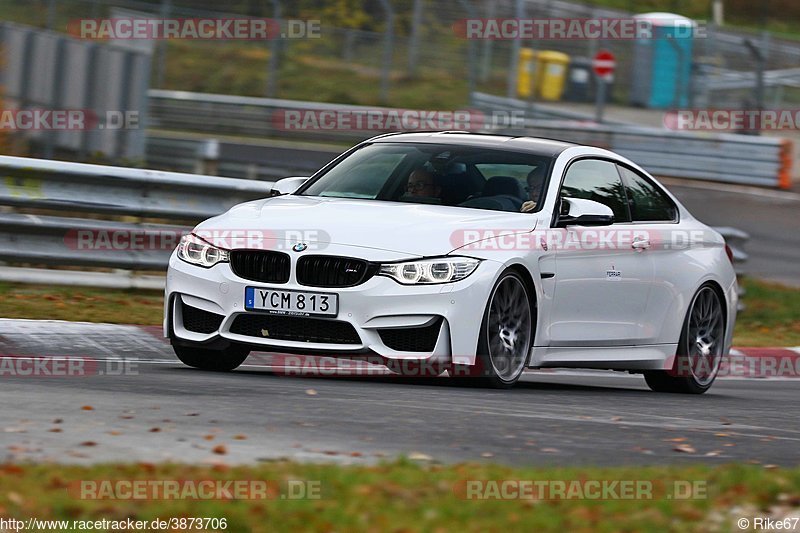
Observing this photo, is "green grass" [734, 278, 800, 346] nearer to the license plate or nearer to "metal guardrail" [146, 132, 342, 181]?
the license plate

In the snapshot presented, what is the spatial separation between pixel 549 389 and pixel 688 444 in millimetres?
2631

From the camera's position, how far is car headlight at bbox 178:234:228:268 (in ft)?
29.1

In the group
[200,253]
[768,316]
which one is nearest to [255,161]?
[768,316]

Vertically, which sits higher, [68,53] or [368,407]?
[68,53]

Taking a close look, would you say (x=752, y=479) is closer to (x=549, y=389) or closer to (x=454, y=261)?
(x=454, y=261)

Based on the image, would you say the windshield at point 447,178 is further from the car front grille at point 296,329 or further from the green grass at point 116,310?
the green grass at point 116,310

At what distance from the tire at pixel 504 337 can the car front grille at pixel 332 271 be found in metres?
0.69

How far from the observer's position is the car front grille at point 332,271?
8562mm

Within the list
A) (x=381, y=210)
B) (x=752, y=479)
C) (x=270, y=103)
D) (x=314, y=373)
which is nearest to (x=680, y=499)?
(x=752, y=479)

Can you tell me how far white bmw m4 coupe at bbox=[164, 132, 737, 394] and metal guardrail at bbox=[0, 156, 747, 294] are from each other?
9.65 feet

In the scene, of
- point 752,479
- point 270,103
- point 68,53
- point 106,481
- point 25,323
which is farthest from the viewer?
point 270,103

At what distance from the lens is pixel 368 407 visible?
25.5 feet

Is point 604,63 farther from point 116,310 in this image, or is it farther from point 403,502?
point 403,502

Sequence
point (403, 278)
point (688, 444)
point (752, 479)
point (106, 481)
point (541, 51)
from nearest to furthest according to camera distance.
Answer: point (106, 481) < point (752, 479) < point (688, 444) < point (403, 278) < point (541, 51)
